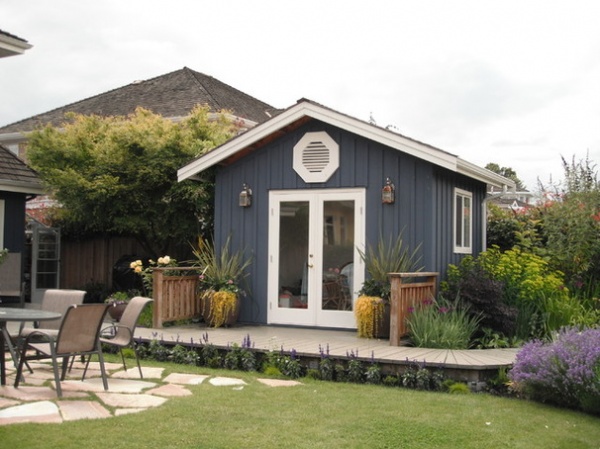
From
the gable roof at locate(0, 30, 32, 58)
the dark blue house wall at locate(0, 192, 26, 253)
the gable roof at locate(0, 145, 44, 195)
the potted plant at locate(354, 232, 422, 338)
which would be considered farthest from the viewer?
the dark blue house wall at locate(0, 192, 26, 253)

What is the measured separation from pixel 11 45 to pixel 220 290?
4.36 m

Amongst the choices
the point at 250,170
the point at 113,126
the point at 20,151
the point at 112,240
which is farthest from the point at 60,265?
the point at 20,151

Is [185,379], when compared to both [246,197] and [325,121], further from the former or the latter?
[325,121]

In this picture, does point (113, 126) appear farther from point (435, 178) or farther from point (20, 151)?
point (20, 151)

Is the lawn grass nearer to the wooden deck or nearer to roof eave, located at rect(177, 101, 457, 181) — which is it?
the wooden deck

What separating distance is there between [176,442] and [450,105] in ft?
35.7

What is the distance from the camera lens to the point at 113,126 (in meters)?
13.2

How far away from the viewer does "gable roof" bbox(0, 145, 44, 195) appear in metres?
13.0

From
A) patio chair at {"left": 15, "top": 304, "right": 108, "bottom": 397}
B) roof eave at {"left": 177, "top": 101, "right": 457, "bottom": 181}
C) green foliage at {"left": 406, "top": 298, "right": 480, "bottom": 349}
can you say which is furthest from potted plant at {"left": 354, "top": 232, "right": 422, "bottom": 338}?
patio chair at {"left": 15, "top": 304, "right": 108, "bottom": 397}

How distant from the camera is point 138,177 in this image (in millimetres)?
12242

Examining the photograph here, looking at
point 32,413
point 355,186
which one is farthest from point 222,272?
point 32,413

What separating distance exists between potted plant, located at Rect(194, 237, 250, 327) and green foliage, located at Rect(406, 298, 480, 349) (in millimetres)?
2730

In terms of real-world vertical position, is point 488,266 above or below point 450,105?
below

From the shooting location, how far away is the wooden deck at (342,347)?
7.08 metres
